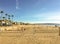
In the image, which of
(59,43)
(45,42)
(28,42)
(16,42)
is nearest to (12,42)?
(16,42)

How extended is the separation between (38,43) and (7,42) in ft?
8.13

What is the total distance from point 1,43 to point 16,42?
3.89 ft

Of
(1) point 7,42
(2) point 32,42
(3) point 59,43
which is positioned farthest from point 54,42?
(1) point 7,42

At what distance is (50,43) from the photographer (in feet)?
46.9

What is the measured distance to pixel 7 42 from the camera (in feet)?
48.5

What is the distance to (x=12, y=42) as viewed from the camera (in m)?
14.8

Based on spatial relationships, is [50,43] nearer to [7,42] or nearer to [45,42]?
[45,42]

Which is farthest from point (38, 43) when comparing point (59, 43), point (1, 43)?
point (1, 43)

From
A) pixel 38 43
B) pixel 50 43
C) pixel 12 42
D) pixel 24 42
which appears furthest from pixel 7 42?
pixel 50 43

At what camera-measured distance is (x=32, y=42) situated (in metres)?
14.8

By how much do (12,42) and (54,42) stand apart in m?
3.33

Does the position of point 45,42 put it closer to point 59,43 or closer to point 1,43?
point 59,43

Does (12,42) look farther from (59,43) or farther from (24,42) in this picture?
(59,43)

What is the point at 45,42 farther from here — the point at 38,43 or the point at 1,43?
the point at 1,43
